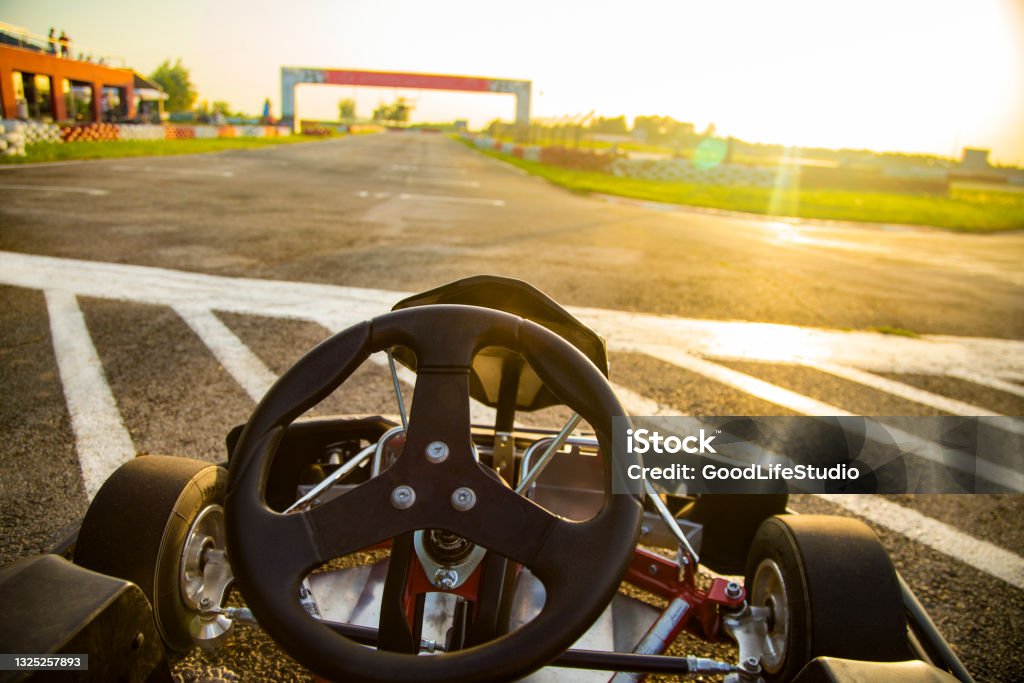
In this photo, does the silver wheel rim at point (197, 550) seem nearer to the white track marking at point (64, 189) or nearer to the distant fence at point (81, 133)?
the white track marking at point (64, 189)

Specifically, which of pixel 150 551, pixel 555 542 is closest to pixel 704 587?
pixel 555 542

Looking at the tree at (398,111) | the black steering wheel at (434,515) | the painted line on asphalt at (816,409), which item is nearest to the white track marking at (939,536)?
the painted line on asphalt at (816,409)

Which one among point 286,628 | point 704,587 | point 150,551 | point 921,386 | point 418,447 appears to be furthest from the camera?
point 921,386

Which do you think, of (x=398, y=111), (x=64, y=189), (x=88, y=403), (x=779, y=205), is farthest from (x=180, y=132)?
(x=398, y=111)

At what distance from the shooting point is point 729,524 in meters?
2.22

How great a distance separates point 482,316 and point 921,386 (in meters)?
4.26

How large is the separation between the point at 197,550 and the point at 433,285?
4042 mm

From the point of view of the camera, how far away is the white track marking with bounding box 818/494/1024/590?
2535mm

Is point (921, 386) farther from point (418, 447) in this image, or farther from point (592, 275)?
point (418, 447)

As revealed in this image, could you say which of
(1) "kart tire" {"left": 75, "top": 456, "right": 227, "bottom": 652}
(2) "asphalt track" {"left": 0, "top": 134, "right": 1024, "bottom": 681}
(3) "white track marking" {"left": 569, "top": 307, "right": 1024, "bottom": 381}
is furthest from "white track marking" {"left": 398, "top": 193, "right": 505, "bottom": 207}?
(1) "kart tire" {"left": 75, "top": 456, "right": 227, "bottom": 652}

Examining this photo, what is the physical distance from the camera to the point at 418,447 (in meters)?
1.11

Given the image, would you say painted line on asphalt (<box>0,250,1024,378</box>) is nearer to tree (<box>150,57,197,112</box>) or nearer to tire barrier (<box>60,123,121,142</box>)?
tire barrier (<box>60,123,121,142</box>)

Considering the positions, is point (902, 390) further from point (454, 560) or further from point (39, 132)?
point (39, 132)

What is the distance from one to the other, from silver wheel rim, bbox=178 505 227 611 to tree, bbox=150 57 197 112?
81.8 metres
